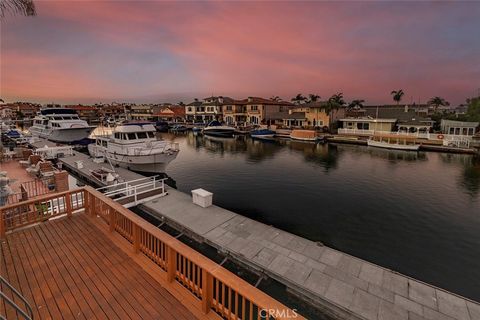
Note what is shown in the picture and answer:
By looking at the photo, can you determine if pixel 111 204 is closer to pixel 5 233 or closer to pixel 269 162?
pixel 5 233

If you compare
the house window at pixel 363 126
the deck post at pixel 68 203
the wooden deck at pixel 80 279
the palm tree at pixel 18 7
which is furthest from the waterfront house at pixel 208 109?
the wooden deck at pixel 80 279

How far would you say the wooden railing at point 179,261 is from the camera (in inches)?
120

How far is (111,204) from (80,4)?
17.4 metres

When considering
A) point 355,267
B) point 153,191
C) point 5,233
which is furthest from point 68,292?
point 153,191

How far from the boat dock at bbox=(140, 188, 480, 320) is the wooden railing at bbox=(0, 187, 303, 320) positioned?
2103mm

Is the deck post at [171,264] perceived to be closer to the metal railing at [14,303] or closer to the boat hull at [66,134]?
the metal railing at [14,303]

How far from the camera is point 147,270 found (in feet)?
16.1

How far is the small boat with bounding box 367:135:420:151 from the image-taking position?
36094 mm

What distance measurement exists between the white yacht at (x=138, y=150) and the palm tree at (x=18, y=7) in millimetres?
14592

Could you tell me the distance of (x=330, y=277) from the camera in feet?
23.8

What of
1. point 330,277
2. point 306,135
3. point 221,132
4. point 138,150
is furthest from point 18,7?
point 221,132

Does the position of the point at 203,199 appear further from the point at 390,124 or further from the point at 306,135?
the point at 390,124

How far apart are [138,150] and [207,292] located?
1850cm

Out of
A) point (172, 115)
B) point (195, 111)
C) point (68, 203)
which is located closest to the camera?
point (68, 203)
